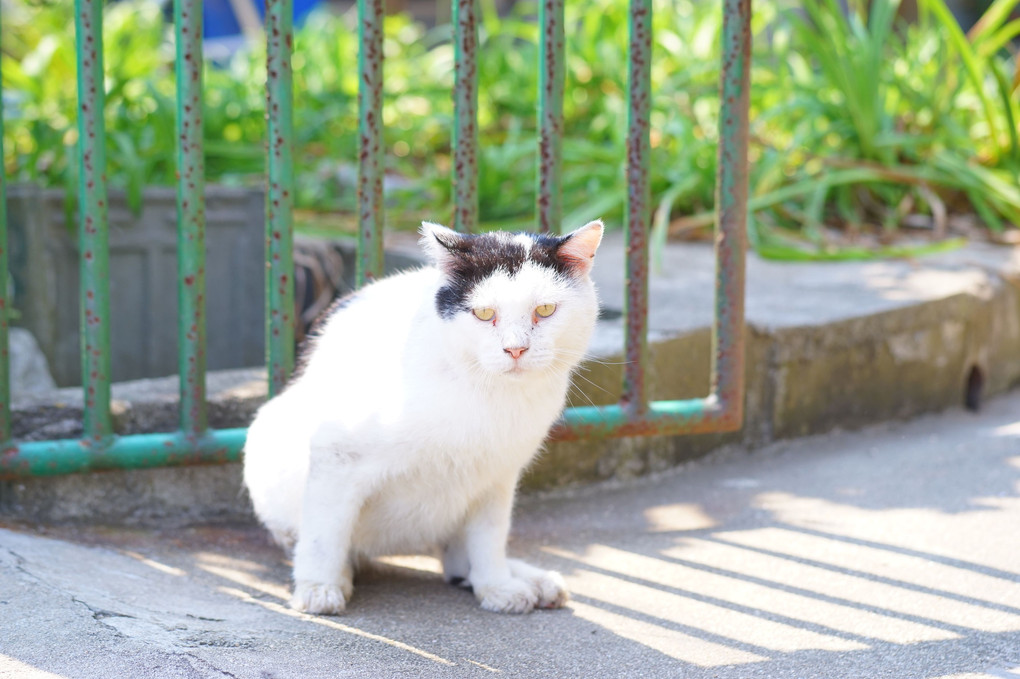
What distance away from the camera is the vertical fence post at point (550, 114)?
6.48 feet

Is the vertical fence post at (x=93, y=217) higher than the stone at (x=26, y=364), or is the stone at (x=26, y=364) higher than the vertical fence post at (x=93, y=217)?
the vertical fence post at (x=93, y=217)

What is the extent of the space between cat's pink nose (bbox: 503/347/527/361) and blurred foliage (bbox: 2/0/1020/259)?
1835 mm

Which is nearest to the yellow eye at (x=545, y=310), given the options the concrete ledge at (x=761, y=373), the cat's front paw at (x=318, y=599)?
the concrete ledge at (x=761, y=373)

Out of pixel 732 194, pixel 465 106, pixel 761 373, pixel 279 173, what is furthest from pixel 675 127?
pixel 279 173

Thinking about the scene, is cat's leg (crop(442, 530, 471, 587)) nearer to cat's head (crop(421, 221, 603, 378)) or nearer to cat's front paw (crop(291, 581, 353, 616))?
cat's front paw (crop(291, 581, 353, 616))

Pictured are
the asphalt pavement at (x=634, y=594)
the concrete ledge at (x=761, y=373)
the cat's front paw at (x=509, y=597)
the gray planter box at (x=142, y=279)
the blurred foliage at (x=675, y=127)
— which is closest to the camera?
the asphalt pavement at (x=634, y=594)

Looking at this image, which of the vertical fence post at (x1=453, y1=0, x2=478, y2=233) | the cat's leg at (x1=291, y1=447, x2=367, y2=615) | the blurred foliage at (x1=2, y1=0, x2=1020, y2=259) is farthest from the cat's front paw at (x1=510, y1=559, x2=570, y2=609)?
the blurred foliage at (x1=2, y1=0, x2=1020, y2=259)

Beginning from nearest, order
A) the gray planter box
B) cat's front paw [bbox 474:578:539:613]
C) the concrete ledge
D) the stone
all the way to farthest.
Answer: cat's front paw [bbox 474:578:539:613] < the concrete ledge < the stone < the gray planter box

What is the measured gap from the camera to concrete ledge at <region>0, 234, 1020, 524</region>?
216cm

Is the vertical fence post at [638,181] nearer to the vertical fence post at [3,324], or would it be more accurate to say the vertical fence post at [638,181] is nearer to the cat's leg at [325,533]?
the cat's leg at [325,533]

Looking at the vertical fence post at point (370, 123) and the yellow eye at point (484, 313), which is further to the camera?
the vertical fence post at point (370, 123)

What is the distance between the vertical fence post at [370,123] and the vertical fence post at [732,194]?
2.26 ft

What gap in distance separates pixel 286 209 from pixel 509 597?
0.84 metres

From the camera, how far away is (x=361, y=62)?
1937 mm
